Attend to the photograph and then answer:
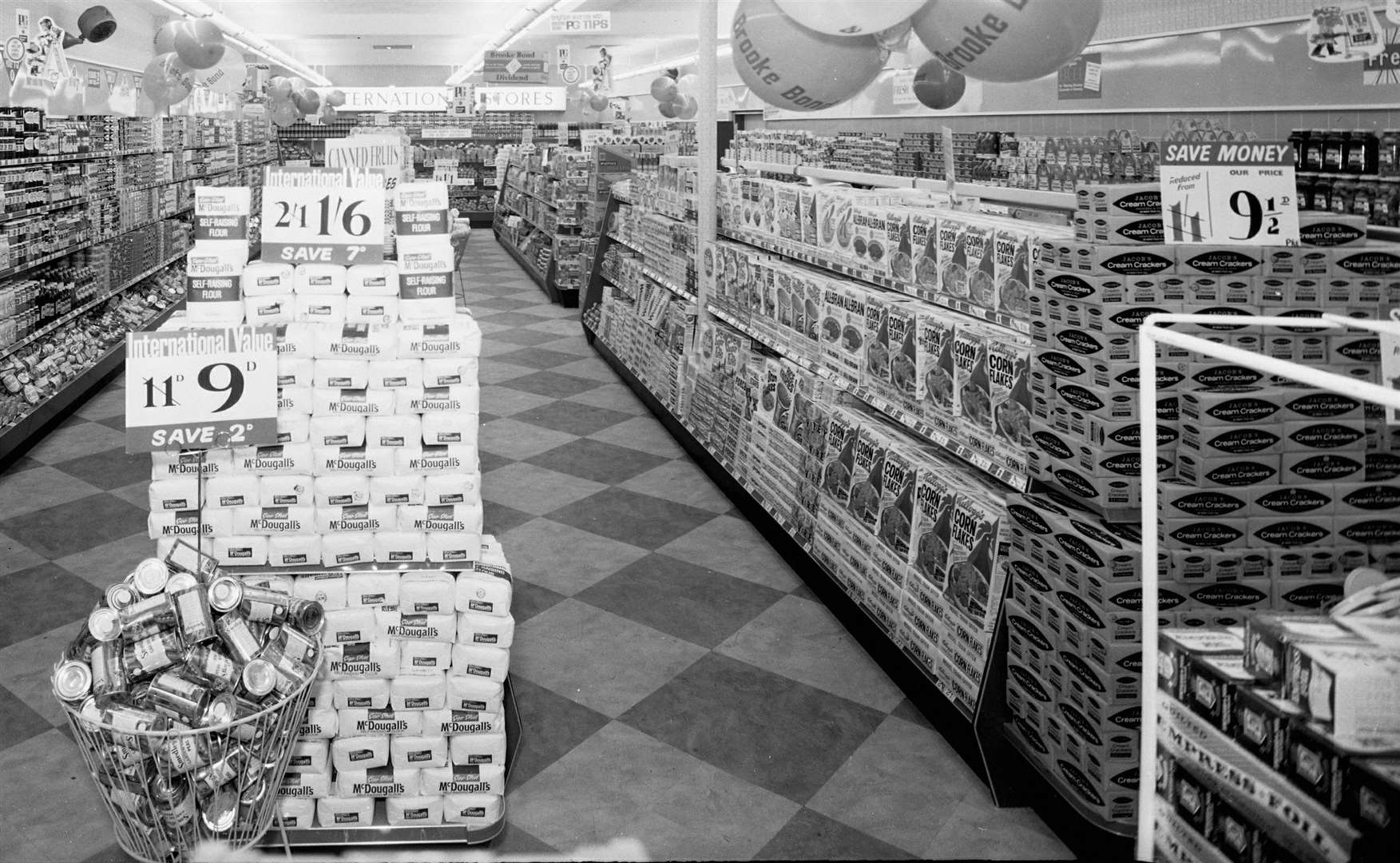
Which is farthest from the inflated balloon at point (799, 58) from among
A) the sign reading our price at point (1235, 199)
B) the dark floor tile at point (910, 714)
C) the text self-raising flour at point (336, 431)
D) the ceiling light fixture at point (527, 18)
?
the ceiling light fixture at point (527, 18)

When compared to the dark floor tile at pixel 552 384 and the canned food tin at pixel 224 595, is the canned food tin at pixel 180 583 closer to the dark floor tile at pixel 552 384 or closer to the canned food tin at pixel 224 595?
the canned food tin at pixel 224 595

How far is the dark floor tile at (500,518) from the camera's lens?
5688 mm

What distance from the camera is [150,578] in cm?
259

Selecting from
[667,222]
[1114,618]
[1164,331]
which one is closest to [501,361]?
[667,222]

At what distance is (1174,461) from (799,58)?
1981 mm

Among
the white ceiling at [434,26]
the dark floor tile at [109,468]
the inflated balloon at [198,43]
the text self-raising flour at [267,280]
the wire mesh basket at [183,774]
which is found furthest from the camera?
the white ceiling at [434,26]

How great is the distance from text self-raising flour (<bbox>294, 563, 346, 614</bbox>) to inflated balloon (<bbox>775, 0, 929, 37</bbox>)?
7.25 feet

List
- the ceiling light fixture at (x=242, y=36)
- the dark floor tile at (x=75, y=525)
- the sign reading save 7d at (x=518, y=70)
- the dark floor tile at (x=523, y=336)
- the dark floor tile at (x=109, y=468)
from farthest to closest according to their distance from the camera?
1. the sign reading save 7d at (x=518, y=70)
2. the ceiling light fixture at (x=242, y=36)
3. the dark floor tile at (x=523, y=336)
4. the dark floor tile at (x=109, y=468)
5. the dark floor tile at (x=75, y=525)

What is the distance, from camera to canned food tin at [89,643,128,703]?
2432 mm

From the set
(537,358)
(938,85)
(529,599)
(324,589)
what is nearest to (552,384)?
(537,358)

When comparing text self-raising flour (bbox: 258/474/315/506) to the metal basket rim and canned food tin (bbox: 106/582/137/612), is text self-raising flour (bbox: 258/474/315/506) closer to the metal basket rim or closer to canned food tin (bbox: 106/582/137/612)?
canned food tin (bbox: 106/582/137/612)

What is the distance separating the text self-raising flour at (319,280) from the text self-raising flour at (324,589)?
36.2 inches

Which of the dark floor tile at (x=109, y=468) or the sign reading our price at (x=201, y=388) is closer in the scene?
the sign reading our price at (x=201, y=388)

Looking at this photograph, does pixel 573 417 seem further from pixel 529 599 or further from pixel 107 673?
pixel 107 673
